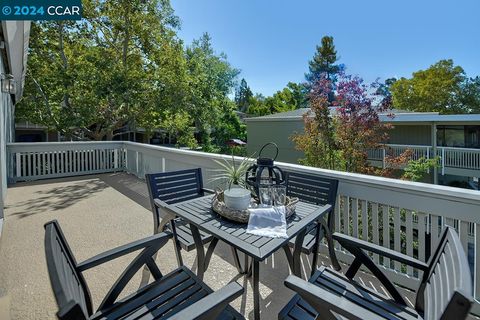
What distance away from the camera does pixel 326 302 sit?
1.20m

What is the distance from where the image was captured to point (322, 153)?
852cm

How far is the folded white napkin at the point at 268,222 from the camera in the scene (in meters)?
1.83

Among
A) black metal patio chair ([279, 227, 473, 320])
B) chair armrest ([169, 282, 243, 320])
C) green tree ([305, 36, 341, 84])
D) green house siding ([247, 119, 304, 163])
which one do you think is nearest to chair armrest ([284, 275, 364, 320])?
black metal patio chair ([279, 227, 473, 320])

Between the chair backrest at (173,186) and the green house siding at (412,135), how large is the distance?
1265 centimetres

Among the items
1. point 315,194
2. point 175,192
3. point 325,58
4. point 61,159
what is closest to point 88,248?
point 175,192

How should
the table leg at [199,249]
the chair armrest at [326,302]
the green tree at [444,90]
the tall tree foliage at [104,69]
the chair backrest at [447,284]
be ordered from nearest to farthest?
1. the chair backrest at [447,284]
2. the chair armrest at [326,302]
3. the table leg at [199,249]
4. the tall tree foliage at [104,69]
5. the green tree at [444,90]

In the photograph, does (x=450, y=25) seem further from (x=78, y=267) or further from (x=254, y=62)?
(x=78, y=267)

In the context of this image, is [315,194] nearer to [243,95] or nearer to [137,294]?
[137,294]

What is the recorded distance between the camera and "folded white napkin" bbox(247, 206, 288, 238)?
1833 millimetres

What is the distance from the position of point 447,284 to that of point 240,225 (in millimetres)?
1211

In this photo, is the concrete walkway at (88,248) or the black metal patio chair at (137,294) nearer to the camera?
the black metal patio chair at (137,294)

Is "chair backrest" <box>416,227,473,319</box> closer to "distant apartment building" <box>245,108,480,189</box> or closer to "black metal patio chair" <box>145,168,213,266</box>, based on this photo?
"black metal patio chair" <box>145,168,213,266</box>

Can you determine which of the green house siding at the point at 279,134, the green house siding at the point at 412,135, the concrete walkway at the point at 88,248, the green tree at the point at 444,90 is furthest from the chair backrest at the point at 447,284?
the green tree at the point at 444,90

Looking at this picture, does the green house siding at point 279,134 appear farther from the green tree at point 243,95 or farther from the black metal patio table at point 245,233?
the green tree at point 243,95
